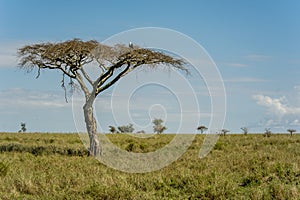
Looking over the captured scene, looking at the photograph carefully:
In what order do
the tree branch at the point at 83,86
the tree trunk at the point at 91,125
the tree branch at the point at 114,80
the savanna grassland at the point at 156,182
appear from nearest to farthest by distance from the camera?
the savanna grassland at the point at 156,182 → the tree trunk at the point at 91,125 → the tree branch at the point at 83,86 → the tree branch at the point at 114,80

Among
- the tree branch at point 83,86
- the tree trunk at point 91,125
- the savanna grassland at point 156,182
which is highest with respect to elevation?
the tree branch at point 83,86

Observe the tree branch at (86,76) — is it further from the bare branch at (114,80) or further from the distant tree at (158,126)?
the distant tree at (158,126)

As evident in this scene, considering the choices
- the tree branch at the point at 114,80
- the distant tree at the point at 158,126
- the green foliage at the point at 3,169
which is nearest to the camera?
the green foliage at the point at 3,169

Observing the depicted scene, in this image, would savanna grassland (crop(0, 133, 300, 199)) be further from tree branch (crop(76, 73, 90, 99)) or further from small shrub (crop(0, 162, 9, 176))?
tree branch (crop(76, 73, 90, 99))

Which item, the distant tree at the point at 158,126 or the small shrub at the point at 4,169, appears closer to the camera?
the small shrub at the point at 4,169

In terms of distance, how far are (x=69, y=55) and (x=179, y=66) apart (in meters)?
4.97

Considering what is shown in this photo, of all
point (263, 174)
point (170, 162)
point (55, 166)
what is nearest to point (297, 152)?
point (170, 162)

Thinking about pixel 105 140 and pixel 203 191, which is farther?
pixel 105 140

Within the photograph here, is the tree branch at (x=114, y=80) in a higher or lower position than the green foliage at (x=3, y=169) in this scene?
higher

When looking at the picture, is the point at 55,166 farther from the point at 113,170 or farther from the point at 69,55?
the point at 69,55

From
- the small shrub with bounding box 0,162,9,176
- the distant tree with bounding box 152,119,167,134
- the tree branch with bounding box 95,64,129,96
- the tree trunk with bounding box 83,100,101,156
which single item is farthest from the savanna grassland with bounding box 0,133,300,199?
the distant tree with bounding box 152,119,167,134

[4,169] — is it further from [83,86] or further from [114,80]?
[114,80]

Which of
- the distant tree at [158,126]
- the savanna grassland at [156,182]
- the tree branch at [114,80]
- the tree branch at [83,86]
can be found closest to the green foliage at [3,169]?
the savanna grassland at [156,182]

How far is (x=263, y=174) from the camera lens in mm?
12719
